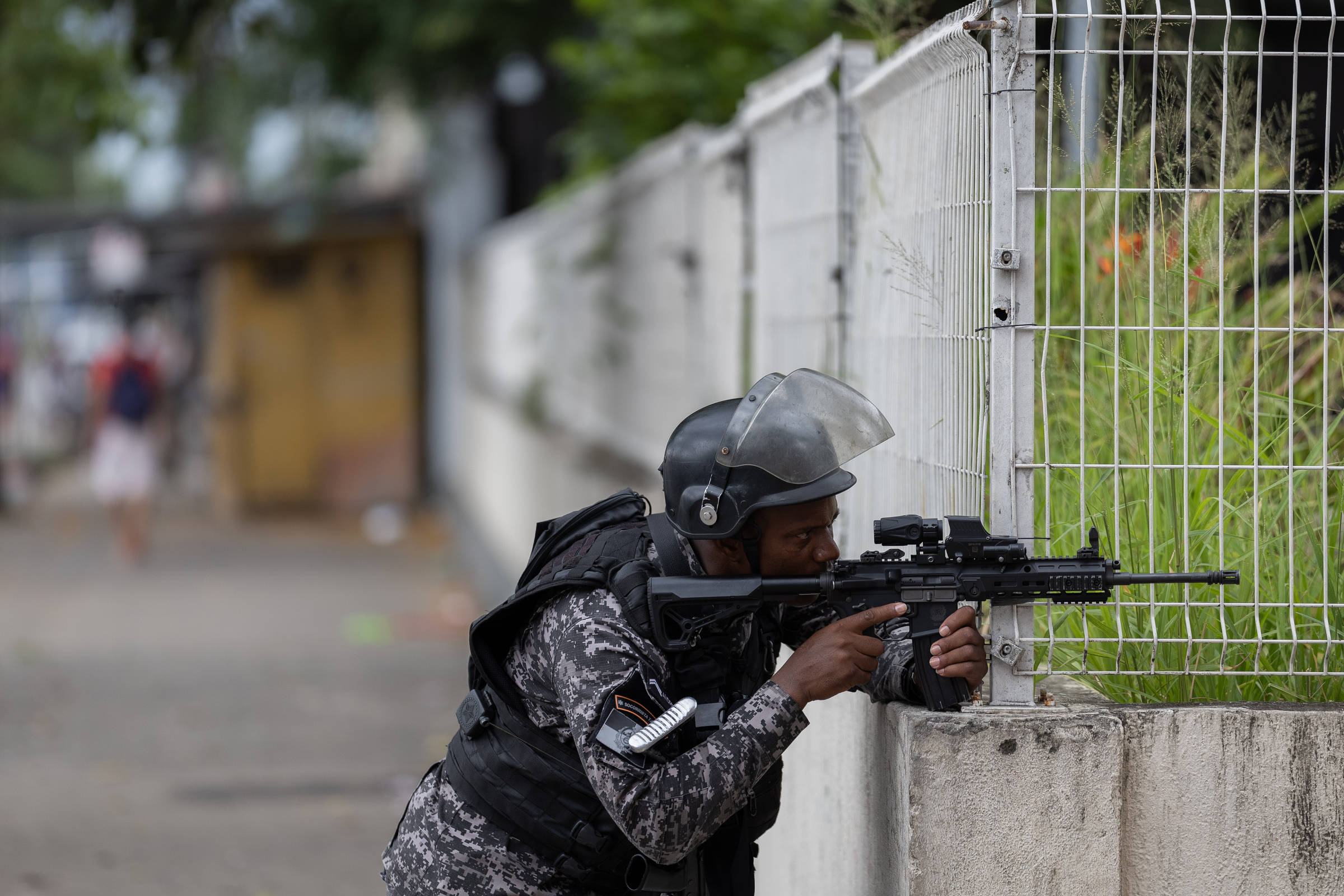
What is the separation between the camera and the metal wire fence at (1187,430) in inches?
105

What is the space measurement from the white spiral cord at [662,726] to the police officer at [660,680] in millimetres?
15

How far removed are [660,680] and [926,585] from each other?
46 centimetres

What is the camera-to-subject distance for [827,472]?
2.54m

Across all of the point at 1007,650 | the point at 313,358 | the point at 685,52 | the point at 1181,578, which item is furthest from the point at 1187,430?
the point at 313,358

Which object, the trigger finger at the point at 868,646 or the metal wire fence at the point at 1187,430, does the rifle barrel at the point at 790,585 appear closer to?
the trigger finger at the point at 868,646

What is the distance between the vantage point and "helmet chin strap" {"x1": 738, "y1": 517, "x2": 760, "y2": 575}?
8.48 feet

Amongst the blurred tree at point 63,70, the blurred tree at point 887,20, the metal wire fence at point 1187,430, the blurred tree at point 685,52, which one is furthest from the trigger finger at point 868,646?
the blurred tree at point 63,70

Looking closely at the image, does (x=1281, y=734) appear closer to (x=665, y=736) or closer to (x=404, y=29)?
(x=665, y=736)

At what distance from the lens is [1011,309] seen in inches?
105

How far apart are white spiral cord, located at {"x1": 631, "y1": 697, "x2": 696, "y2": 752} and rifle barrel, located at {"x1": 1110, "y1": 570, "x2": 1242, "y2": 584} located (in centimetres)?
71

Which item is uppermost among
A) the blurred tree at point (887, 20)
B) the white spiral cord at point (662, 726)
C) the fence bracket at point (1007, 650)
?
the blurred tree at point (887, 20)

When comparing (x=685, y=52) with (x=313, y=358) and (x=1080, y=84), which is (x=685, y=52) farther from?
(x=313, y=358)

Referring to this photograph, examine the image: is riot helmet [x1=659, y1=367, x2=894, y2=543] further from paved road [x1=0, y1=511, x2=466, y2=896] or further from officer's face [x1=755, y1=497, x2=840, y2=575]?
paved road [x1=0, y1=511, x2=466, y2=896]

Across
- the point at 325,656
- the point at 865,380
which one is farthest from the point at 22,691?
the point at 865,380
